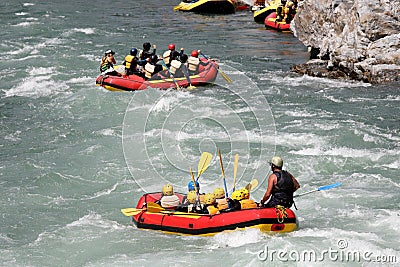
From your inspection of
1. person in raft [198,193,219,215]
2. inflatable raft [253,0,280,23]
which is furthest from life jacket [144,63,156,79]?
inflatable raft [253,0,280,23]

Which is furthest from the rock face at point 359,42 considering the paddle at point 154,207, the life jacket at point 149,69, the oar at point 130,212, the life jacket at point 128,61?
the oar at point 130,212

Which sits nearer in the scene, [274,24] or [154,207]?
Answer: [154,207]

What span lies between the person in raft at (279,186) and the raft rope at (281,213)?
11 cm

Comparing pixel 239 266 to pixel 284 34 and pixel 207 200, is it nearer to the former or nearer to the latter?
pixel 207 200

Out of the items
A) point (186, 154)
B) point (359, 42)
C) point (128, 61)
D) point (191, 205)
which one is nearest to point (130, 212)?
point (191, 205)

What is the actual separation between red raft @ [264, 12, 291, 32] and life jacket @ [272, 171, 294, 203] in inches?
643

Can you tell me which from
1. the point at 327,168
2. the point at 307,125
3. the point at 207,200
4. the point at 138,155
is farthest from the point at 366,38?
the point at 207,200

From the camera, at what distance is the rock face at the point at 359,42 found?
17250 millimetres

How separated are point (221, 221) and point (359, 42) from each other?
9.59m

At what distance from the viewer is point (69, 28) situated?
26172 millimetres

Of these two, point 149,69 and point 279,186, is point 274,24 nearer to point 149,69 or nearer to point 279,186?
point 149,69

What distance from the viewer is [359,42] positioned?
17.7m

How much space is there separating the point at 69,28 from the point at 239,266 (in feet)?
61.9

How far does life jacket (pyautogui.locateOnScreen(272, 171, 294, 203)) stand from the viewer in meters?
9.62
